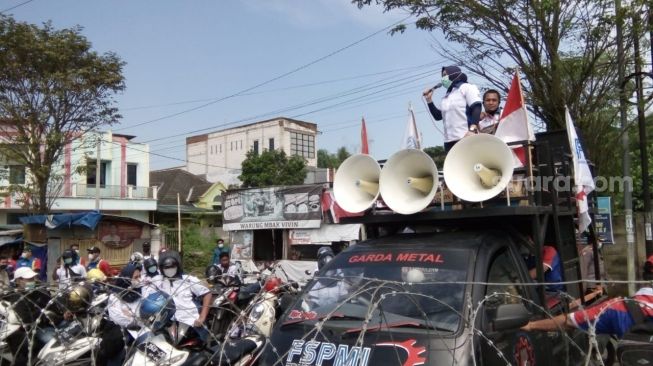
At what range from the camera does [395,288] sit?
12.7ft

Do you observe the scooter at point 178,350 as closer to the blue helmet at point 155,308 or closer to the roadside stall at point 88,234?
the blue helmet at point 155,308

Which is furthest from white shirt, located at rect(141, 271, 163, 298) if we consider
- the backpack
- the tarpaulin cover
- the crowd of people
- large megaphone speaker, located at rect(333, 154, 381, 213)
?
the tarpaulin cover

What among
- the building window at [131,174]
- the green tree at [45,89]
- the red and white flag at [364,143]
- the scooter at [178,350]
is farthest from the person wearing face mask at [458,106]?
the building window at [131,174]

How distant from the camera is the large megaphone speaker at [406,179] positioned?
4.77 meters

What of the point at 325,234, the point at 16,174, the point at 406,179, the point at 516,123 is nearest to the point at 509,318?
the point at 406,179

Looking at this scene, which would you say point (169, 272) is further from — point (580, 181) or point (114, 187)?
point (114, 187)

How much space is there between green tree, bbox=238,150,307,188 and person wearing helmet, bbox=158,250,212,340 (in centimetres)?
3198

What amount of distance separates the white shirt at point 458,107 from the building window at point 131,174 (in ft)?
110

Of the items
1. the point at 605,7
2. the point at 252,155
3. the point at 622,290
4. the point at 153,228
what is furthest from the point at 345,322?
the point at 252,155

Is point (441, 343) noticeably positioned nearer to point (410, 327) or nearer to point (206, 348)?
point (410, 327)

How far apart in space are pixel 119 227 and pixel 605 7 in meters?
16.7

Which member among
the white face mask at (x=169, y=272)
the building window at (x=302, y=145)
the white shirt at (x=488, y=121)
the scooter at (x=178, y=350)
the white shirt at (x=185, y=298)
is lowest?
the scooter at (x=178, y=350)

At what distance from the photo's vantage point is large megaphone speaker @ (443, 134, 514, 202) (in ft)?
14.7

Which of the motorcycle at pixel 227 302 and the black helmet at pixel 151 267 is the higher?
the black helmet at pixel 151 267
